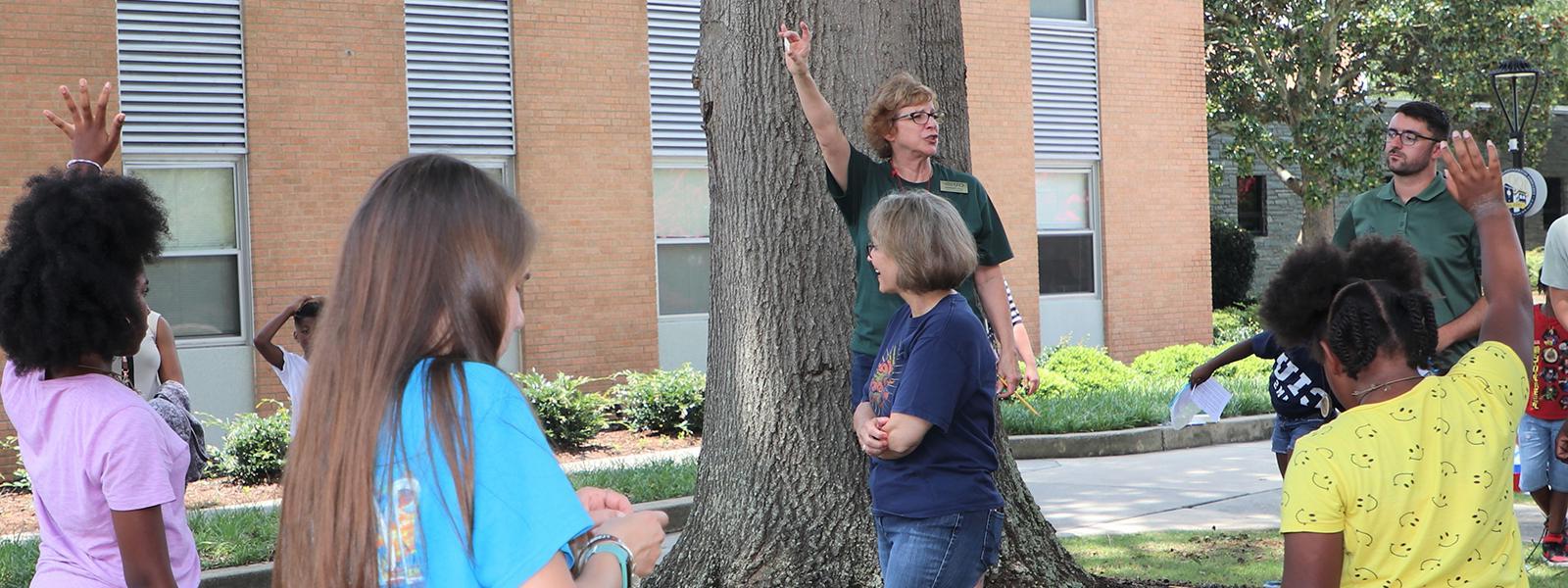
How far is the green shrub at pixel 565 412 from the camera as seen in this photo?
1223 centimetres

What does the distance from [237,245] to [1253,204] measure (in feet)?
71.3

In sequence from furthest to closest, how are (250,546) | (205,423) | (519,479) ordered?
(205,423), (250,546), (519,479)

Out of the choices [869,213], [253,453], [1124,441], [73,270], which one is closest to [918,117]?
[869,213]

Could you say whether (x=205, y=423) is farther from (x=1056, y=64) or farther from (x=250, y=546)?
(x=1056, y=64)

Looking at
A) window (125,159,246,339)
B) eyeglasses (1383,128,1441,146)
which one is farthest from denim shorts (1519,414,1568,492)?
window (125,159,246,339)

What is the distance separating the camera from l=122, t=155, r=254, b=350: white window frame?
41.1 feet

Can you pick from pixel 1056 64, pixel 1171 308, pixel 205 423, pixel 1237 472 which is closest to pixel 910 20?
pixel 1237 472

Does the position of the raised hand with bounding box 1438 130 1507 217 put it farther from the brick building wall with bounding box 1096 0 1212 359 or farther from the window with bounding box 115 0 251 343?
the brick building wall with bounding box 1096 0 1212 359

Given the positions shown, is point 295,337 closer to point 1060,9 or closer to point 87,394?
point 87,394

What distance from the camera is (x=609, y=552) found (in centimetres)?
212

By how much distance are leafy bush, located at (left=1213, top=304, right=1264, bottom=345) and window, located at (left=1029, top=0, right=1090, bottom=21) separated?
4.89 meters

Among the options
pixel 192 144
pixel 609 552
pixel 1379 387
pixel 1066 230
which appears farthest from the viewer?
pixel 1066 230

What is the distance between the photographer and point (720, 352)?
20.2 ft

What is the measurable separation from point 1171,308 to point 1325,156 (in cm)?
622
